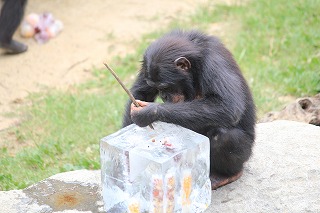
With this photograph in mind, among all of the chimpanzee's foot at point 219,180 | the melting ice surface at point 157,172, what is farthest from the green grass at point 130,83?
the melting ice surface at point 157,172

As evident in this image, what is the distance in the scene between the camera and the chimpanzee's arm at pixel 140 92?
4.97 meters

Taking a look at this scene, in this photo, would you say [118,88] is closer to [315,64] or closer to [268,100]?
[268,100]

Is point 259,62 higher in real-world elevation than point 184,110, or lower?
lower

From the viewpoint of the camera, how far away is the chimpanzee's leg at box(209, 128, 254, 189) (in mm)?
4555

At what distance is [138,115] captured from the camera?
4.35m

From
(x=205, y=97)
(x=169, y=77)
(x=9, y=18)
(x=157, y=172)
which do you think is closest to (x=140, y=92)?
(x=169, y=77)

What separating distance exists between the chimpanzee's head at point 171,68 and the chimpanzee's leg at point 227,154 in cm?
43

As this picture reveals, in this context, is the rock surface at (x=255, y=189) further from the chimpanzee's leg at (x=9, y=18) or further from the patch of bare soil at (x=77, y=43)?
the chimpanzee's leg at (x=9, y=18)

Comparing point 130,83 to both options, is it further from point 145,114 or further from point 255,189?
point 145,114

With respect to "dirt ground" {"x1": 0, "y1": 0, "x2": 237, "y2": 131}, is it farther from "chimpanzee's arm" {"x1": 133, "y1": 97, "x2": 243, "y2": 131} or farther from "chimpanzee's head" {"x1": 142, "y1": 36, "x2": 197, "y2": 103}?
"chimpanzee's arm" {"x1": 133, "y1": 97, "x2": 243, "y2": 131}

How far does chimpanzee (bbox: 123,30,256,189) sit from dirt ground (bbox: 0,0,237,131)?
3.65 metres

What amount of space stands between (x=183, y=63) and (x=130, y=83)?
3883mm

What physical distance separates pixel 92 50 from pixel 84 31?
0.60 m

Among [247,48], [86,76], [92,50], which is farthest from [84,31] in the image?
[247,48]
